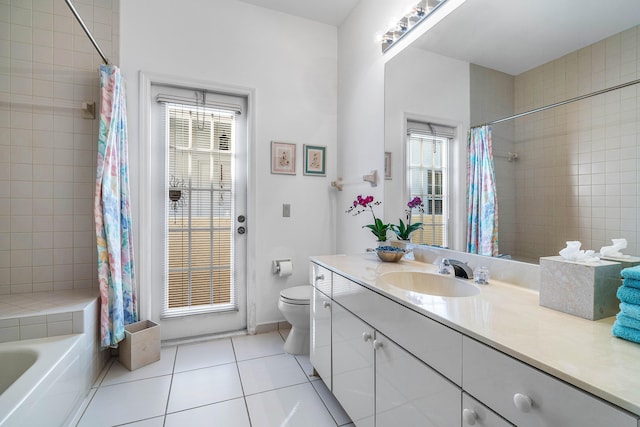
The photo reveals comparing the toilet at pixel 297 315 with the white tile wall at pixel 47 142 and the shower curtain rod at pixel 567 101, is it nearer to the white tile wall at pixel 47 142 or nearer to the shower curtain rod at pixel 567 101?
the white tile wall at pixel 47 142

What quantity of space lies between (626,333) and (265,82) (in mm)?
2592

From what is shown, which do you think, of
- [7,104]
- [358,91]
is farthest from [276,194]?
[7,104]

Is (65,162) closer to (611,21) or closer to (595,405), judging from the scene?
(595,405)

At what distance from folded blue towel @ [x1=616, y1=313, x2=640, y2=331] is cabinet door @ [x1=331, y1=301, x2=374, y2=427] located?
751mm

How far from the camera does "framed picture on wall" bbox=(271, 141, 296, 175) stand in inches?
98.0

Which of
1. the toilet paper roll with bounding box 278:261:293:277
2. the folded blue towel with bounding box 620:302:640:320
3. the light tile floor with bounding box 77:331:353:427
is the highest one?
the folded blue towel with bounding box 620:302:640:320

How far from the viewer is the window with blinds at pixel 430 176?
1.59 meters

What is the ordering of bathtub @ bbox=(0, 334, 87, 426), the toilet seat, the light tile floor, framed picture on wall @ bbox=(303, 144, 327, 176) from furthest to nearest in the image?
1. framed picture on wall @ bbox=(303, 144, 327, 176)
2. the toilet seat
3. the light tile floor
4. bathtub @ bbox=(0, 334, 87, 426)

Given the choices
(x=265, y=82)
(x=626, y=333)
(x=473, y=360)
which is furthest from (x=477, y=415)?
(x=265, y=82)

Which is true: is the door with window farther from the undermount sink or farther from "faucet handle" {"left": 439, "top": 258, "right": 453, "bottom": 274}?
"faucet handle" {"left": 439, "top": 258, "right": 453, "bottom": 274}

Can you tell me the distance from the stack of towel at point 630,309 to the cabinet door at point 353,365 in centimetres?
75

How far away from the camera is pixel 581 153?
1.00 meters

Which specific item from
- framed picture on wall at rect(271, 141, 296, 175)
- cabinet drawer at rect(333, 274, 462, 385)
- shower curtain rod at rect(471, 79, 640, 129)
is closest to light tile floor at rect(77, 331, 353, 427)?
cabinet drawer at rect(333, 274, 462, 385)

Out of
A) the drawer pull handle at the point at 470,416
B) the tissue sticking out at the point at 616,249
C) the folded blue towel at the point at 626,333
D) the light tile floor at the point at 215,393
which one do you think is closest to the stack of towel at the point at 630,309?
the folded blue towel at the point at 626,333
